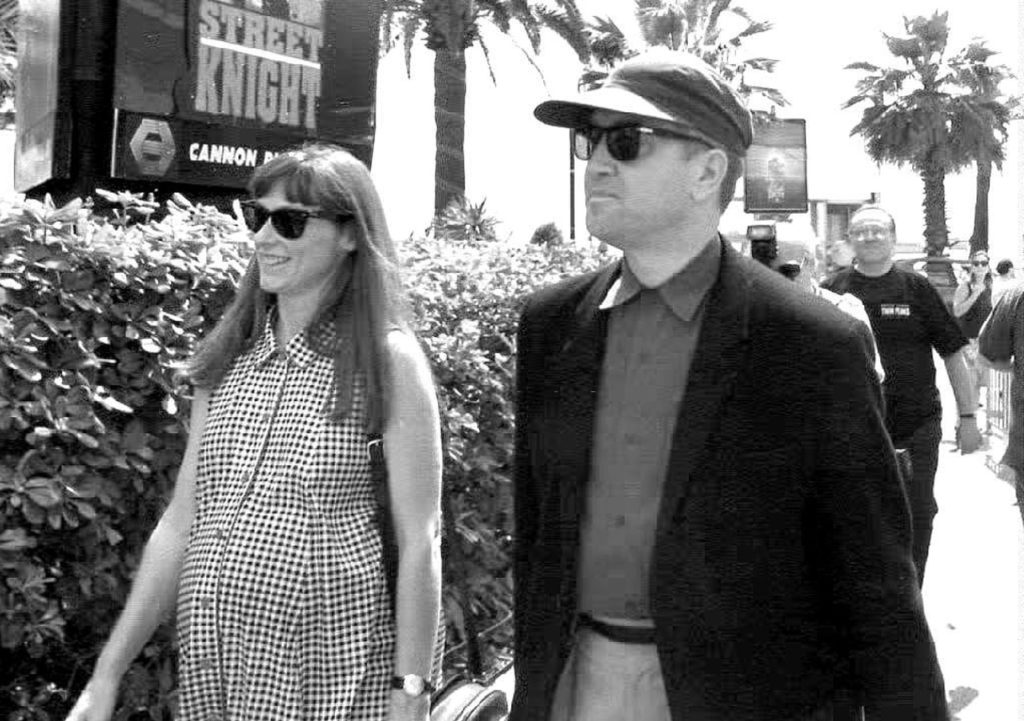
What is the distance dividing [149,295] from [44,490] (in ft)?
2.16

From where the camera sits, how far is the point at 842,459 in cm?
217

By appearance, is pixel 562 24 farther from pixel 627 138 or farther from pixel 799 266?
pixel 627 138

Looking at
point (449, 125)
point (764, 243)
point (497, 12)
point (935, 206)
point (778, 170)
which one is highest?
point (935, 206)

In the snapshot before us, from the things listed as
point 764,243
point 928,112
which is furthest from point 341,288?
point 928,112

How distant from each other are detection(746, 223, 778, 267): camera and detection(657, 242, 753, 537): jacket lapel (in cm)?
393

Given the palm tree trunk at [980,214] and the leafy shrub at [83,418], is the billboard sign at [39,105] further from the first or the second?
the palm tree trunk at [980,214]

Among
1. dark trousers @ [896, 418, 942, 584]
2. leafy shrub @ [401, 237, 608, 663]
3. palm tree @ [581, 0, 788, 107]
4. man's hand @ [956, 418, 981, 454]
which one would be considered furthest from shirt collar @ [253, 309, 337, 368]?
palm tree @ [581, 0, 788, 107]

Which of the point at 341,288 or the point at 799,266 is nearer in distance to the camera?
the point at 341,288

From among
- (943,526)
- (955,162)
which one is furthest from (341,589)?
(955,162)

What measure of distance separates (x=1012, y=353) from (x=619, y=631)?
16.3 ft

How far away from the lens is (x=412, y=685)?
8.75 ft

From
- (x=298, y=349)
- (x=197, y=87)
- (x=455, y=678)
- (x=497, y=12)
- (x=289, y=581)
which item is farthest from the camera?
(x=497, y=12)

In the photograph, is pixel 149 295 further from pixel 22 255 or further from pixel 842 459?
pixel 842 459

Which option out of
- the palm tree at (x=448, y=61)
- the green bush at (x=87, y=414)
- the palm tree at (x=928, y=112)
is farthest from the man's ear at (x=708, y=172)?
the palm tree at (x=928, y=112)
